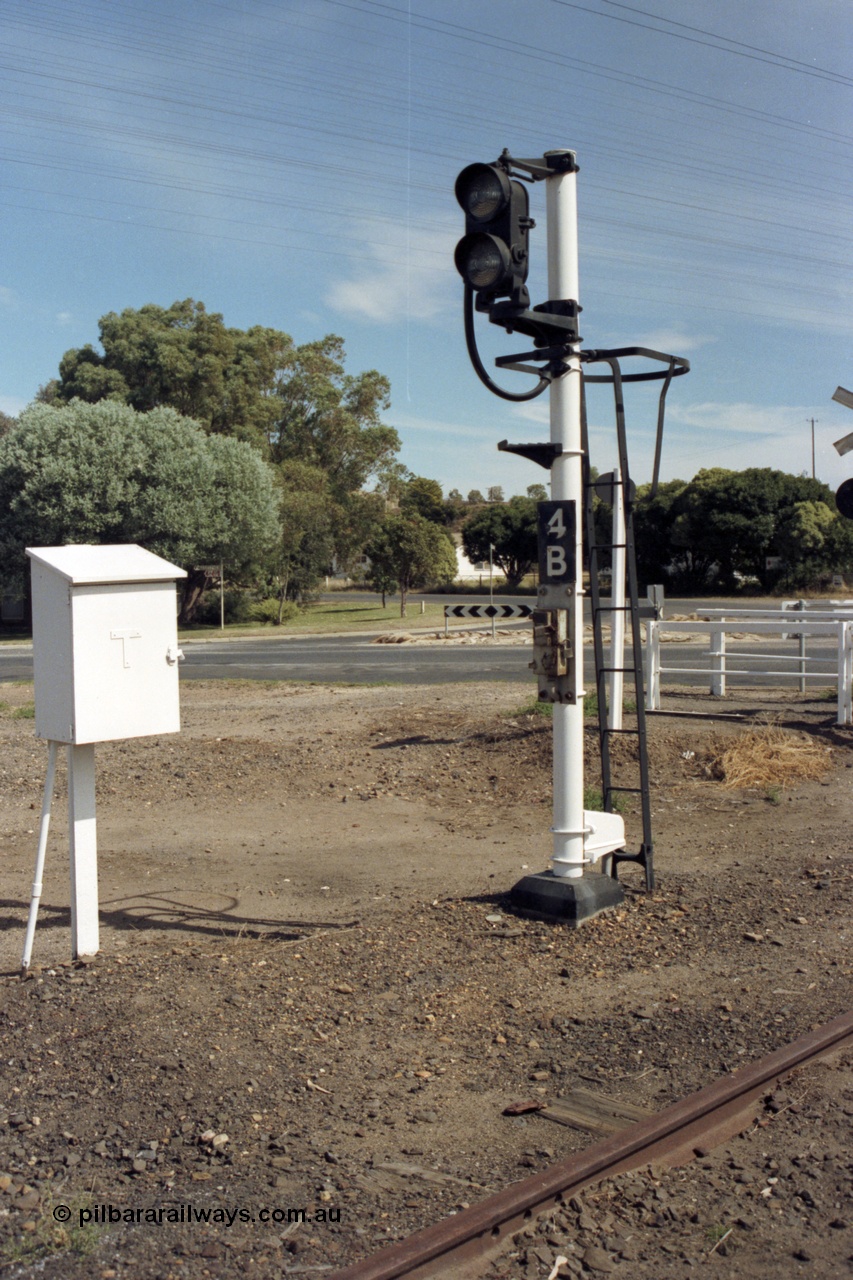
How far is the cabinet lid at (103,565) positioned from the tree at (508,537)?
6683cm

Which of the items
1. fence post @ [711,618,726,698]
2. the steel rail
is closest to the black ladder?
the steel rail

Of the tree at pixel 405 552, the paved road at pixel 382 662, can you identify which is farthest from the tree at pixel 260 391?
the paved road at pixel 382 662

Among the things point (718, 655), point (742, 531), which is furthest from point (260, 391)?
point (718, 655)

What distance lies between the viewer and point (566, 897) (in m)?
5.84

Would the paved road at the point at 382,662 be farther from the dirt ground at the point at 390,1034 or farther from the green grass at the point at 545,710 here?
the dirt ground at the point at 390,1034

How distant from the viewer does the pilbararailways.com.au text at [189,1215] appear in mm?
3213

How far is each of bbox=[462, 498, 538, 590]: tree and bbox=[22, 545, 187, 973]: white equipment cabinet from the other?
220 feet

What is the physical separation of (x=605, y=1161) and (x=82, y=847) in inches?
110

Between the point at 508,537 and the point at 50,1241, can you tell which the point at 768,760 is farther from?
the point at 508,537

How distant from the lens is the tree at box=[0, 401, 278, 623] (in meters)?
39.2

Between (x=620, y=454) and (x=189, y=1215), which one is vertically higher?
(x=620, y=454)

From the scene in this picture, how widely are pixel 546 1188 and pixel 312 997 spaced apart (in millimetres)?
1761

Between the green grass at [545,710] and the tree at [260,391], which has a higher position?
the tree at [260,391]

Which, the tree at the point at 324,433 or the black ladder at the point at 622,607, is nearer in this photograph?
the black ladder at the point at 622,607
